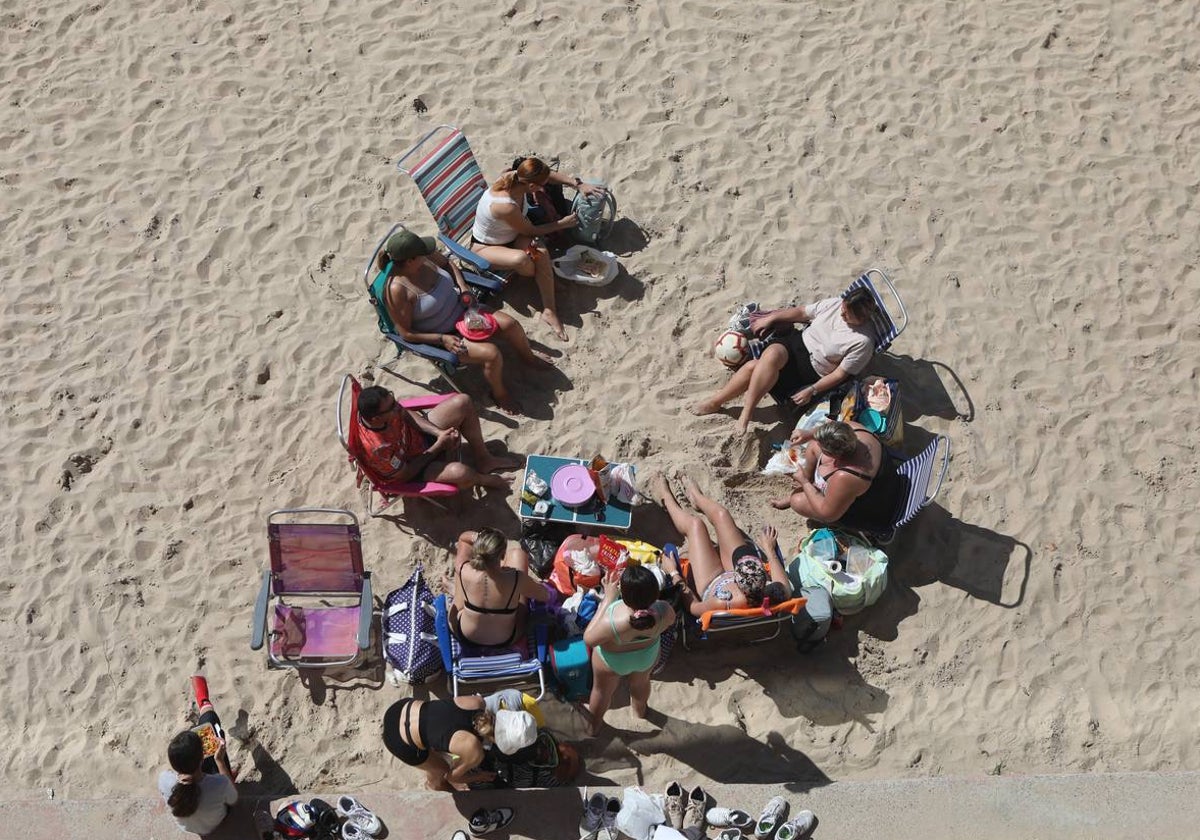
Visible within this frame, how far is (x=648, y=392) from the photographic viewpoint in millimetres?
7391

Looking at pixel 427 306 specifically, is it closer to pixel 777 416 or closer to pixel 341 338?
pixel 341 338

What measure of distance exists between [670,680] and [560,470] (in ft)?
4.79

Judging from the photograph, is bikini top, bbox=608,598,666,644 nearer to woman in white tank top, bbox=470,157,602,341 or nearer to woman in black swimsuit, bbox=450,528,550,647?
woman in black swimsuit, bbox=450,528,550,647

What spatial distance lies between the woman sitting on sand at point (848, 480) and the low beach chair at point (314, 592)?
277 centimetres

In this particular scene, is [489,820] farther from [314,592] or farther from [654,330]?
[654,330]

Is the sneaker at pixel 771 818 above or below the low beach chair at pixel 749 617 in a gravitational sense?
below

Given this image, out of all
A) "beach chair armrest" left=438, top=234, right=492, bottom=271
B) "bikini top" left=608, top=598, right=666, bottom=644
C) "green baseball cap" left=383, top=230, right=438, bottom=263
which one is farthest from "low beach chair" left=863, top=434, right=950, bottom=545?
"green baseball cap" left=383, top=230, right=438, bottom=263

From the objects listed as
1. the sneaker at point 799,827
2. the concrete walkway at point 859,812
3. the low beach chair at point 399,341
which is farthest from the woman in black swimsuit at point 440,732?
the low beach chair at point 399,341

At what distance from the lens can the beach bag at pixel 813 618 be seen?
5918mm

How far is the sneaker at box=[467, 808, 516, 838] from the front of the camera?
17.2 feet

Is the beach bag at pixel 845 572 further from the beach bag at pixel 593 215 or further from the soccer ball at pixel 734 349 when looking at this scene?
the beach bag at pixel 593 215

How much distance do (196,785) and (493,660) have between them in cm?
162

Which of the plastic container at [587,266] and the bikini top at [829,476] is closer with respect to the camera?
the bikini top at [829,476]

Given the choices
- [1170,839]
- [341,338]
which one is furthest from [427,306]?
[1170,839]
